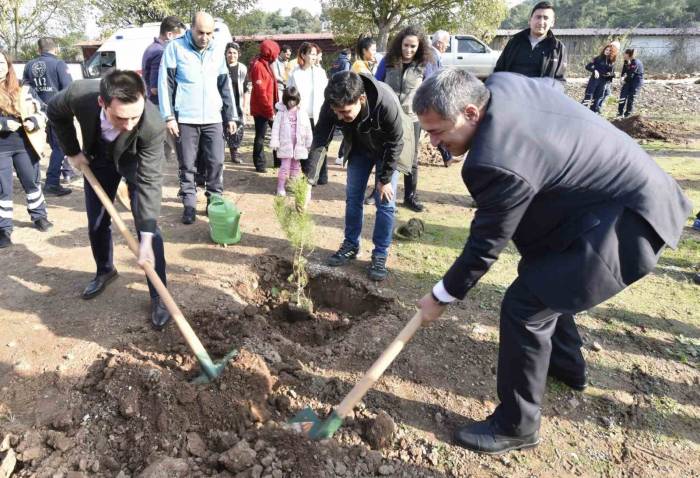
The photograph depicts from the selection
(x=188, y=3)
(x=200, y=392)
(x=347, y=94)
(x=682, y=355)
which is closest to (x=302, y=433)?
(x=200, y=392)

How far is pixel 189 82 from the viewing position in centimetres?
462

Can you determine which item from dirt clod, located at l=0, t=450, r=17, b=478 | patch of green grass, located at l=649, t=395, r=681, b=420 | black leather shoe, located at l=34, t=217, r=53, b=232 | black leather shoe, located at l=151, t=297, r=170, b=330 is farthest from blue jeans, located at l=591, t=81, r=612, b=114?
dirt clod, located at l=0, t=450, r=17, b=478

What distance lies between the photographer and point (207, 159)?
4.96 metres

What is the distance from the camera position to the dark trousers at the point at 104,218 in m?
3.17

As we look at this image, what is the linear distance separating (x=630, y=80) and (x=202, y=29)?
1199 centimetres

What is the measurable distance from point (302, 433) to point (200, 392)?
2.16 feet

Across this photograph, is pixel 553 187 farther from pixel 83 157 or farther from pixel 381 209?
pixel 83 157

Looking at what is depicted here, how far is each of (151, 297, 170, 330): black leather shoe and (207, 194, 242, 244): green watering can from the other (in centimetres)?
126

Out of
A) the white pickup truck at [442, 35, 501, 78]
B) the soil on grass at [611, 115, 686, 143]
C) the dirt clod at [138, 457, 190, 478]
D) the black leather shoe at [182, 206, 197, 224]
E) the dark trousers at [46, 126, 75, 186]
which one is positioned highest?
the white pickup truck at [442, 35, 501, 78]

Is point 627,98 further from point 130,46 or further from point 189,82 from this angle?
point 130,46

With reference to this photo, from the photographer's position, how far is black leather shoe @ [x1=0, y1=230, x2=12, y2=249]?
4.52 m

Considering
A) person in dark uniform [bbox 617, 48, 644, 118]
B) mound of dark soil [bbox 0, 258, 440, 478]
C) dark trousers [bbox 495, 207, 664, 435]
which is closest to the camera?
dark trousers [bbox 495, 207, 664, 435]

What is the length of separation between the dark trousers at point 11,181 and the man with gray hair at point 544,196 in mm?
4520

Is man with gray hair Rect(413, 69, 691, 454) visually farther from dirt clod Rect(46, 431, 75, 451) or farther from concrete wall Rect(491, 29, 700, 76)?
concrete wall Rect(491, 29, 700, 76)
